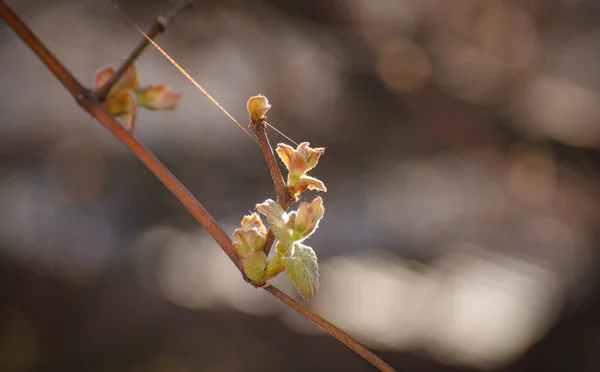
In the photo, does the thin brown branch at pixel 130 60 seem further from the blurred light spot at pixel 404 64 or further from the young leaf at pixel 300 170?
the blurred light spot at pixel 404 64

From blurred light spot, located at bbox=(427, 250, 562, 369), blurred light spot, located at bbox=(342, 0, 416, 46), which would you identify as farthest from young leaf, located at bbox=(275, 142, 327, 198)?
blurred light spot, located at bbox=(342, 0, 416, 46)

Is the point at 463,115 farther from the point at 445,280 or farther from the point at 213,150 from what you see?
the point at 213,150

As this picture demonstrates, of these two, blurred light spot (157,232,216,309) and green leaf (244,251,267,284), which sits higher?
blurred light spot (157,232,216,309)

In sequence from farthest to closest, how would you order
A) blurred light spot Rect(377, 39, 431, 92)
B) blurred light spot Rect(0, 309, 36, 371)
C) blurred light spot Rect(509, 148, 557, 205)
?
blurred light spot Rect(377, 39, 431, 92) < blurred light spot Rect(509, 148, 557, 205) < blurred light spot Rect(0, 309, 36, 371)

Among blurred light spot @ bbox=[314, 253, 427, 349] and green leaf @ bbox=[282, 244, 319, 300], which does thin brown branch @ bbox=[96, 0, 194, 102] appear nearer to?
green leaf @ bbox=[282, 244, 319, 300]

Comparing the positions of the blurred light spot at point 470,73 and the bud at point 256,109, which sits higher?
the blurred light spot at point 470,73

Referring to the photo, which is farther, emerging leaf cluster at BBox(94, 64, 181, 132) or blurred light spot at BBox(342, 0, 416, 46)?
blurred light spot at BBox(342, 0, 416, 46)

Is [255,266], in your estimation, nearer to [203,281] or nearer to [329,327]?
[329,327]

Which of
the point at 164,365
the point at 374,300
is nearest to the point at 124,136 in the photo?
the point at 164,365

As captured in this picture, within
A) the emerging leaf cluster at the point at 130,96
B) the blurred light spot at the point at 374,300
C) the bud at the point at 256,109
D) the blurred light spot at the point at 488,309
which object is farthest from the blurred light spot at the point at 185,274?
the bud at the point at 256,109
